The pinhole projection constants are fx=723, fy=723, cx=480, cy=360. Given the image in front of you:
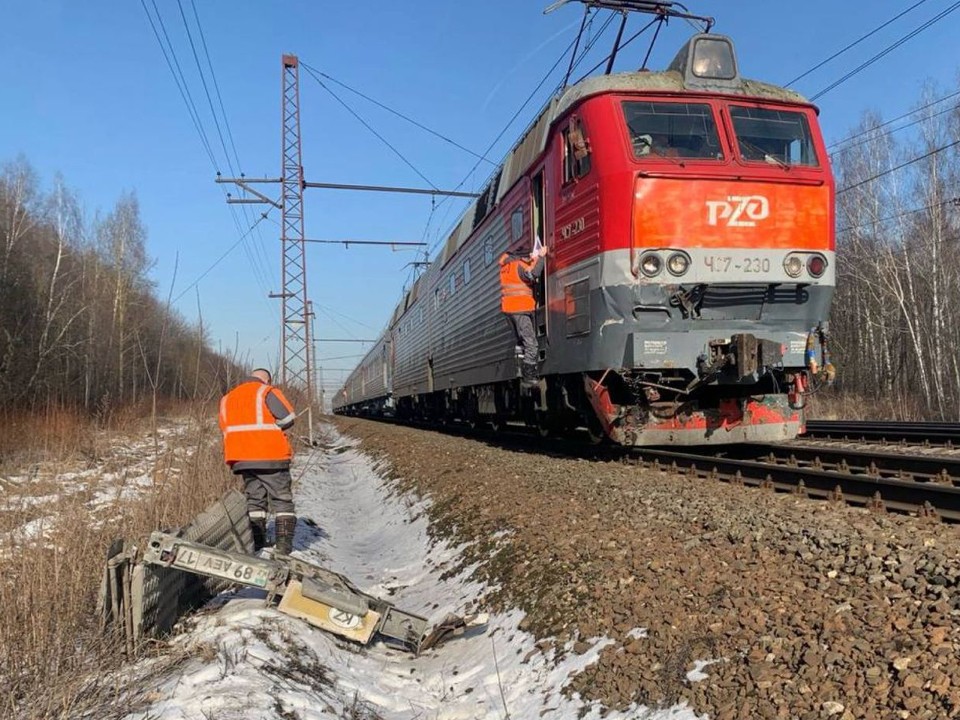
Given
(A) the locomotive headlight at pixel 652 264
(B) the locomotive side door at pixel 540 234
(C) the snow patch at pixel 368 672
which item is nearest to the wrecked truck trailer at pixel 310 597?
(C) the snow patch at pixel 368 672

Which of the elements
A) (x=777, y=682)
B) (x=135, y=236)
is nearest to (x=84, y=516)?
(x=777, y=682)

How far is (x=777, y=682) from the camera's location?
8.50 ft

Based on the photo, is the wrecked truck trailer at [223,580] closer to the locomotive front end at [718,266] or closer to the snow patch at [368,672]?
the snow patch at [368,672]

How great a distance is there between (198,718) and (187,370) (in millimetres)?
6585

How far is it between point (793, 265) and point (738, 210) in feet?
2.51

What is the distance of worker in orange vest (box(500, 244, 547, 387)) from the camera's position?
8.73 meters

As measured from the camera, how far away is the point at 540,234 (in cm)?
867

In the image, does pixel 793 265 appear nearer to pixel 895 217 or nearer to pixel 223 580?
pixel 223 580

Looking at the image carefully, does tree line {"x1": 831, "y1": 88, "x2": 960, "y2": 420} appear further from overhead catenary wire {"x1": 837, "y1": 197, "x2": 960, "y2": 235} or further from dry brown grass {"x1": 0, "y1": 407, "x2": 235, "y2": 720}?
dry brown grass {"x1": 0, "y1": 407, "x2": 235, "y2": 720}

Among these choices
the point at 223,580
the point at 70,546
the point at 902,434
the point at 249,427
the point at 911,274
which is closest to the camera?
the point at 223,580

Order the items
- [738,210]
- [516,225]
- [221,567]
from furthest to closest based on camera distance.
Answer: [516,225] → [738,210] → [221,567]

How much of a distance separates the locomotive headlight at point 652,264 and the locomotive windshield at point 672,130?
40.9 inches

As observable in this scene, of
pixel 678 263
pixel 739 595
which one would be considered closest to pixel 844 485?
pixel 678 263

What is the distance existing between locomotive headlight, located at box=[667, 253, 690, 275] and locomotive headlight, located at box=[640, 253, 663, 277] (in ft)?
0.30
